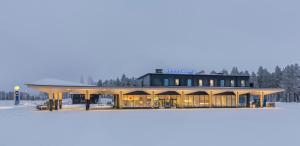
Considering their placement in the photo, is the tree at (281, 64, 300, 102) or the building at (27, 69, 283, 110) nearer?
the building at (27, 69, 283, 110)

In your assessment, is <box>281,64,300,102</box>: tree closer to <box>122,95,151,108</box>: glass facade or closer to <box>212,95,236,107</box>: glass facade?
<box>212,95,236,107</box>: glass facade

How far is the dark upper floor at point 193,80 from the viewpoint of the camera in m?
50.1

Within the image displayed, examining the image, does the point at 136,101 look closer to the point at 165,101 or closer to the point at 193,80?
the point at 165,101

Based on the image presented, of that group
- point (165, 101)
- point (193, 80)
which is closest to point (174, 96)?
point (165, 101)

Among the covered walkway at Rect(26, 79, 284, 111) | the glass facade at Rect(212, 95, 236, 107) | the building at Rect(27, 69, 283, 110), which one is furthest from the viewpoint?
the glass facade at Rect(212, 95, 236, 107)

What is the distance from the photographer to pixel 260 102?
165ft

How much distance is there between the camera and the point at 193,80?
51969mm

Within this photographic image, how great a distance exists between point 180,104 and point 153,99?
5828mm

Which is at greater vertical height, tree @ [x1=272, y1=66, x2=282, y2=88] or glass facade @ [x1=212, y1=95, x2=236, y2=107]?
tree @ [x1=272, y1=66, x2=282, y2=88]

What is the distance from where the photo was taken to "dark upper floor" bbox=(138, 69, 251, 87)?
164 feet

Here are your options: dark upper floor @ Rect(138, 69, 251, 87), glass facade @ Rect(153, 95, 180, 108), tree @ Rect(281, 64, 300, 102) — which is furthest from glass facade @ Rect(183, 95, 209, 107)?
tree @ Rect(281, 64, 300, 102)

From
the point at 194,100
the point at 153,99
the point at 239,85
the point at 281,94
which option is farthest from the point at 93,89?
the point at 281,94

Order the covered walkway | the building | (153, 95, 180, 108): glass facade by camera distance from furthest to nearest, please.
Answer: (153, 95, 180, 108): glass facade
the building
the covered walkway

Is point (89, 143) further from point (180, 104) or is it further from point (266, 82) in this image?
point (266, 82)
